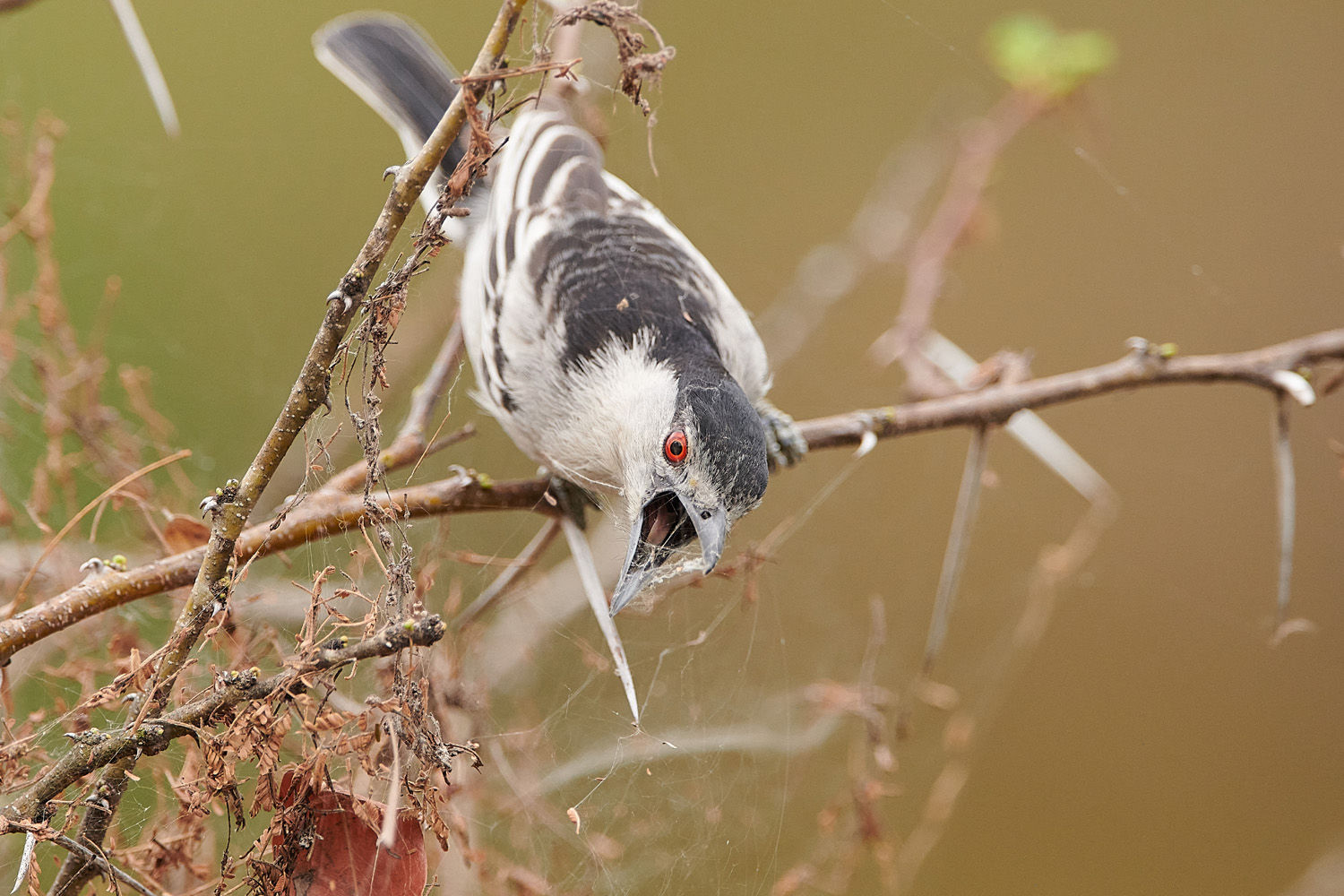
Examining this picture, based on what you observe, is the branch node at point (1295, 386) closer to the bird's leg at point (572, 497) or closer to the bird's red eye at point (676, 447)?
the bird's red eye at point (676, 447)

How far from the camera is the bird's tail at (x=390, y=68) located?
333 centimetres

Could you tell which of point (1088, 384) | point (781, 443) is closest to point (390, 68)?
point (781, 443)

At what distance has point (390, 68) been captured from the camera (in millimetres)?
3346

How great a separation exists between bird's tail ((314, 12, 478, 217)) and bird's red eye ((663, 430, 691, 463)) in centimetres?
198

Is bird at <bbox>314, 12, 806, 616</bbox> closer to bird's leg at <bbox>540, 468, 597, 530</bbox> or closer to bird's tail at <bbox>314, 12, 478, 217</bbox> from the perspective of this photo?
bird's leg at <bbox>540, 468, 597, 530</bbox>

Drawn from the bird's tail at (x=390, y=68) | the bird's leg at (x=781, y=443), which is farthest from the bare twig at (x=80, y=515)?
the bird's tail at (x=390, y=68)

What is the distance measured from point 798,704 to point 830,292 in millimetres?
1768

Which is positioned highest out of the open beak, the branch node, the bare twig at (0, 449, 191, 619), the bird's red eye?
the branch node

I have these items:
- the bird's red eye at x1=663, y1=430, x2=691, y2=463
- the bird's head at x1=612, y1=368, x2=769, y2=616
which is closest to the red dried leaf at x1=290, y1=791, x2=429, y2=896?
the bird's head at x1=612, y1=368, x2=769, y2=616

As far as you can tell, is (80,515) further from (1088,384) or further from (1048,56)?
(1048,56)

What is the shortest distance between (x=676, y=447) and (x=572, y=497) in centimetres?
49

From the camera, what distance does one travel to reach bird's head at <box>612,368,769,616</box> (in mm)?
1878

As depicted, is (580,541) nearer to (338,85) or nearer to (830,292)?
A: (830,292)

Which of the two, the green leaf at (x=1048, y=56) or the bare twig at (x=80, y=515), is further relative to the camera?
the green leaf at (x=1048, y=56)
